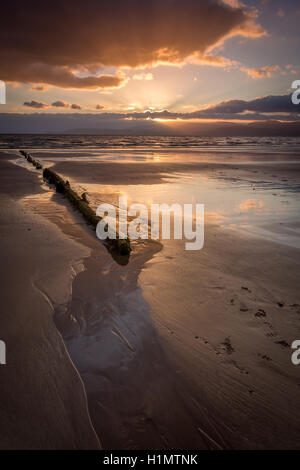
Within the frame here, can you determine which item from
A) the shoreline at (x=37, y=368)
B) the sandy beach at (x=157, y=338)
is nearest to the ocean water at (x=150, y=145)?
the sandy beach at (x=157, y=338)

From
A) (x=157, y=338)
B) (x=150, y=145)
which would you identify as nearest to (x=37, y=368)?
(x=157, y=338)

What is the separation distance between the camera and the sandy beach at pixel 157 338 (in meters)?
2.62

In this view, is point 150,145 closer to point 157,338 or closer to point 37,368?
point 157,338

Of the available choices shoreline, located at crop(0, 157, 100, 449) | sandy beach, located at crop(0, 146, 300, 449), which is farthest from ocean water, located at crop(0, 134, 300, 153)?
shoreline, located at crop(0, 157, 100, 449)

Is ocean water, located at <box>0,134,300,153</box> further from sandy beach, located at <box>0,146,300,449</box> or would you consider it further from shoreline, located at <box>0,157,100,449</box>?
shoreline, located at <box>0,157,100,449</box>

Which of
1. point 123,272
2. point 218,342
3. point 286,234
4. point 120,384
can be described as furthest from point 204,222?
point 120,384

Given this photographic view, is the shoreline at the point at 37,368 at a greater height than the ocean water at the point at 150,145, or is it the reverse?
the ocean water at the point at 150,145

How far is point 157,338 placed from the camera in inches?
147

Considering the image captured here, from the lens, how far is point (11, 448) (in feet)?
7.80

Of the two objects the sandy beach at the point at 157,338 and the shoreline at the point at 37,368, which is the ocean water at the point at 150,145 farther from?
the shoreline at the point at 37,368

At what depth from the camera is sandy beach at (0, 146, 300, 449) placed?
2617 mm

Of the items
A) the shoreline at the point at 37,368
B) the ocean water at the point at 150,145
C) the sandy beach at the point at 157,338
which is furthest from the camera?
the ocean water at the point at 150,145
